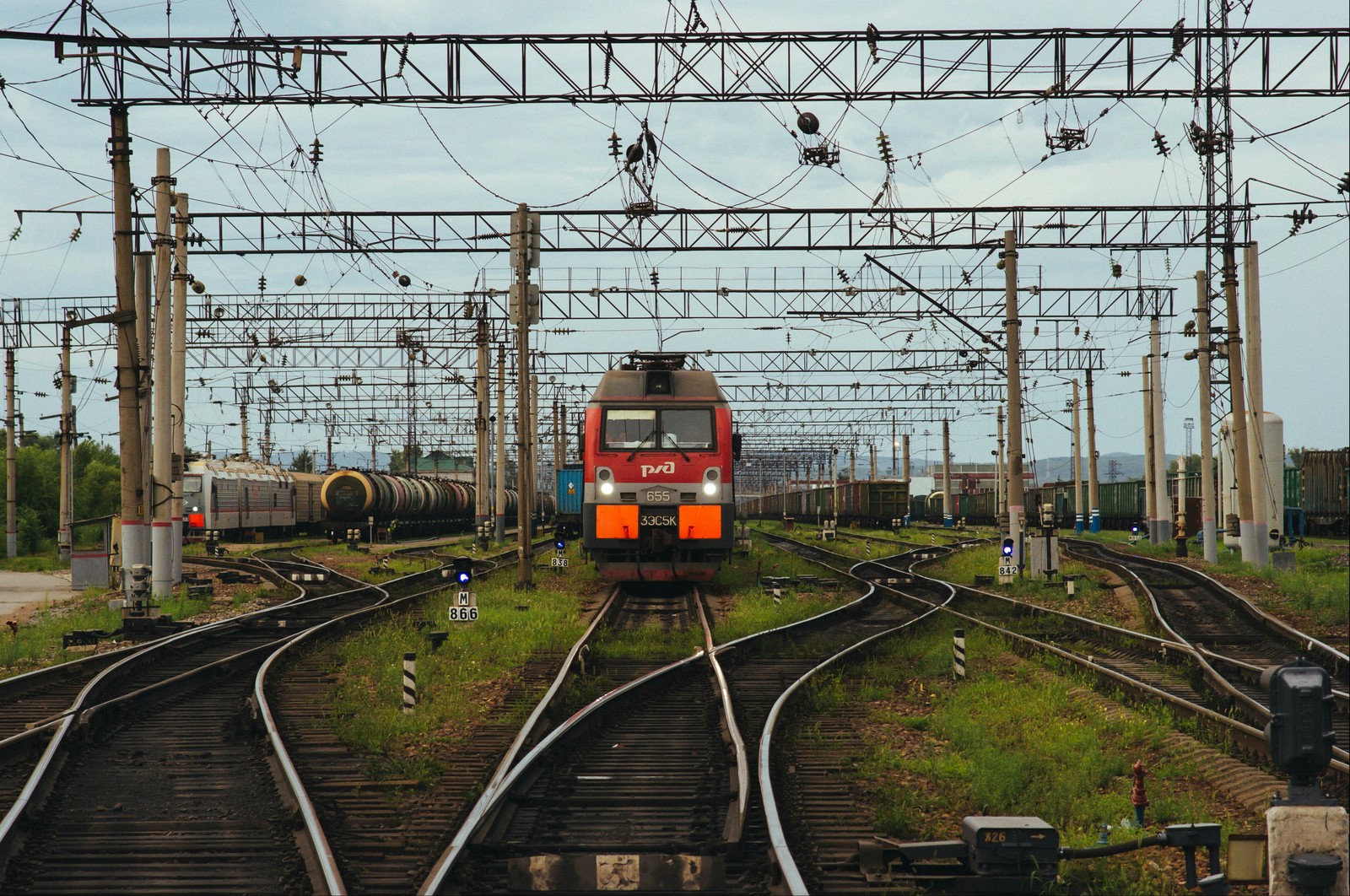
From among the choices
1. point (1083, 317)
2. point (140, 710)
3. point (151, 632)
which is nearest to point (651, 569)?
point (151, 632)

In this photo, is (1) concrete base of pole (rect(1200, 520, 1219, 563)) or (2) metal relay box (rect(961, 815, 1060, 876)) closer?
(2) metal relay box (rect(961, 815, 1060, 876))

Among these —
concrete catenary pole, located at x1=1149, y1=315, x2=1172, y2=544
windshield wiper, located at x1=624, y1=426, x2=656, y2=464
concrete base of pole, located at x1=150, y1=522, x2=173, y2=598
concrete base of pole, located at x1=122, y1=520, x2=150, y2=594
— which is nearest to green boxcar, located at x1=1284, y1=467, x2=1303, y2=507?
concrete catenary pole, located at x1=1149, y1=315, x2=1172, y2=544

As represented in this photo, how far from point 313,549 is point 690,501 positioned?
25.4 metres

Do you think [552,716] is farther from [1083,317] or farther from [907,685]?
[1083,317]

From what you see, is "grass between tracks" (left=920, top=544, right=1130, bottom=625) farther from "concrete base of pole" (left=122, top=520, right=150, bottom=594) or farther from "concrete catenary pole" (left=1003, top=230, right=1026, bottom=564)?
"concrete base of pole" (left=122, top=520, right=150, bottom=594)

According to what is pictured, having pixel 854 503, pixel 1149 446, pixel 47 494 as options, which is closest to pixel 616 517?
pixel 1149 446

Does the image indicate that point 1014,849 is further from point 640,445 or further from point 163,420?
point 163,420

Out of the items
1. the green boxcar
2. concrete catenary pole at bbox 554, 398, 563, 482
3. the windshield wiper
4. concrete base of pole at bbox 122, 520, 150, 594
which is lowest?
concrete base of pole at bbox 122, 520, 150, 594

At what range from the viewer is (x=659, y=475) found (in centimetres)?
2058

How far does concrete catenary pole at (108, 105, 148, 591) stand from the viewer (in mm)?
18062

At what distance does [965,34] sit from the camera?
1877 cm

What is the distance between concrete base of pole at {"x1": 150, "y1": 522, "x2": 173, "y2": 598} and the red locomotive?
7.19 m

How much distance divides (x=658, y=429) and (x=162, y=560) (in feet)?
28.6

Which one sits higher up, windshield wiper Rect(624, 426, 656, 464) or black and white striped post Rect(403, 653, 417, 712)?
windshield wiper Rect(624, 426, 656, 464)
